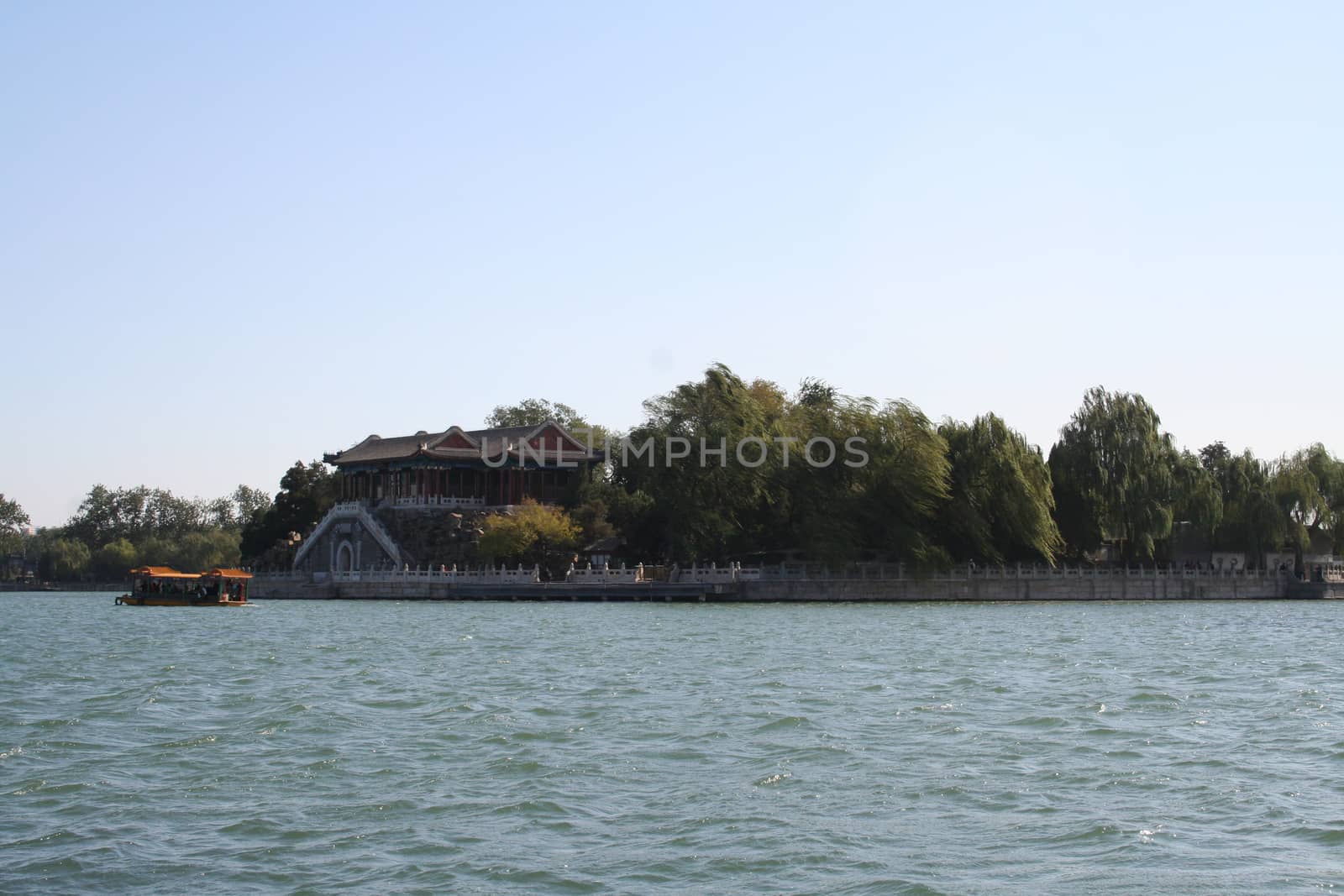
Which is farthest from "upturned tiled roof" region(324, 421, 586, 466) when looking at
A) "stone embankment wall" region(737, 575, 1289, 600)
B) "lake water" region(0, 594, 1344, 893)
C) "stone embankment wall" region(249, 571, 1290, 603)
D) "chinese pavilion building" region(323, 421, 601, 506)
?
"lake water" region(0, 594, 1344, 893)

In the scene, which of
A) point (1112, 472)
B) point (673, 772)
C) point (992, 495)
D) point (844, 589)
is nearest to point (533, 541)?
point (844, 589)

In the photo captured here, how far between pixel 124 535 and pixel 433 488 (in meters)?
49.8

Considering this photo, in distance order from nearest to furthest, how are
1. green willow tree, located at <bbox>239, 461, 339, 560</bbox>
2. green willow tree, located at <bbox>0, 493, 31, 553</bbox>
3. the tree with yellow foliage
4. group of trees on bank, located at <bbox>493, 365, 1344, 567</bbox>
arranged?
group of trees on bank, located at <bbox>493, 365, 1344, 567</bbox>
the tree with yellow foliage
green willow tree, located at <bbox>239, 461, 339, 560</bbox>
green willow tree, located at <bbox>0, 493, 31, 553</bbox>

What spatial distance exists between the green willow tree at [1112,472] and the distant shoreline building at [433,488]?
23115 millimetres

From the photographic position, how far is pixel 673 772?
15.5 meters

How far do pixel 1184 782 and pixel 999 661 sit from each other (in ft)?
45.5

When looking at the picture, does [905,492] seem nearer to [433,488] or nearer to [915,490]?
[915,490]

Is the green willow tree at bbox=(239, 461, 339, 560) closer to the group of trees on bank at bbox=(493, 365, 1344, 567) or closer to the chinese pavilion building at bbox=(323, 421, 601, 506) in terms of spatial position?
the chinese pavilion building at bbox=(323, 421, 601, 506)

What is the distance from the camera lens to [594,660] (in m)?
28.7

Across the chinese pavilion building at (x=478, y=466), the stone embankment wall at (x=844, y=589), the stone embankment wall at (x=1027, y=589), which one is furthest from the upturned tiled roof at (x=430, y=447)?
the stone embankment wall at (x=1027, y=589)

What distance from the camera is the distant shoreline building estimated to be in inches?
2763

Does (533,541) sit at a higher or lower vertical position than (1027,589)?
higher

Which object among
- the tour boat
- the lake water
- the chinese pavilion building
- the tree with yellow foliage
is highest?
the chinese pavilion building

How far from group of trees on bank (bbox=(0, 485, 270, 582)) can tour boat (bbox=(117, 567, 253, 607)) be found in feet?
136
